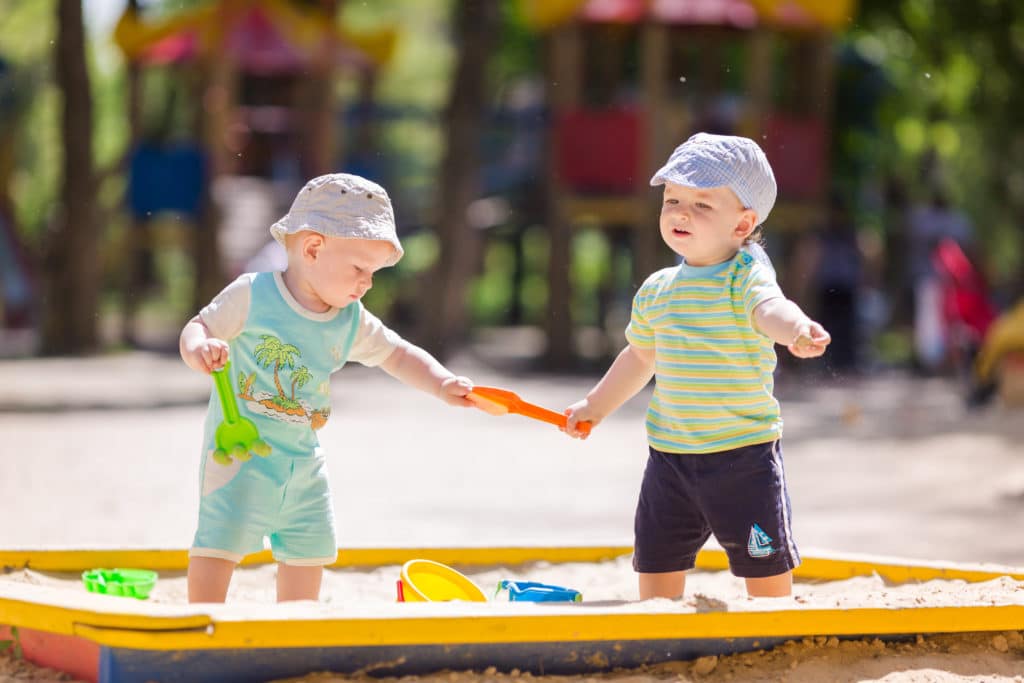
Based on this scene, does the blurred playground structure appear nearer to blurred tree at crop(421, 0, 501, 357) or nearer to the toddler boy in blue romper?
blurred tree at crop(421, 0, 501, 357)

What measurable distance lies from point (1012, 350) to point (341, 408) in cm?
516

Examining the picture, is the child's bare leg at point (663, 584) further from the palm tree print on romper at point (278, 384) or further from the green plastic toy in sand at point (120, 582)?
the green plastic toy in sand at point (120, 582)

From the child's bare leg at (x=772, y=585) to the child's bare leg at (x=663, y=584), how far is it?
19 centimetres

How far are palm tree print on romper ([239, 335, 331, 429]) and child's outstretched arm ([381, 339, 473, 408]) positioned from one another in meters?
0.24

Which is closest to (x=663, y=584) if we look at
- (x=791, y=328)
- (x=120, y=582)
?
(x=791, y=328)

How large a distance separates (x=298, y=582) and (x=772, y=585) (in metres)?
1.14

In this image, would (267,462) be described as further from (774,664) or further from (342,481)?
(342,481)

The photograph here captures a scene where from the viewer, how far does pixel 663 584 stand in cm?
363

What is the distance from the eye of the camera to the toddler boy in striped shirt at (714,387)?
3471mm

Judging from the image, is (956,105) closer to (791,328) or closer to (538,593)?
(538,593)

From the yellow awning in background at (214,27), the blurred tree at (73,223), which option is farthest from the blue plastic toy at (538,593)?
the yellow awning in background at (214,27)

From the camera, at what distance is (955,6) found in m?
17.8

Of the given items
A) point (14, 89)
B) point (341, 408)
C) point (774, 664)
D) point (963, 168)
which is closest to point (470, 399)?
point (774, 664)

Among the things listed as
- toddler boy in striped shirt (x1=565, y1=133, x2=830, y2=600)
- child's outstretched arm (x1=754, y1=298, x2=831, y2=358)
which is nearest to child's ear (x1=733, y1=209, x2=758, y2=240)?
toddler boy in striped shirt (x1=565, y1=133, x2=830, y2=600)
